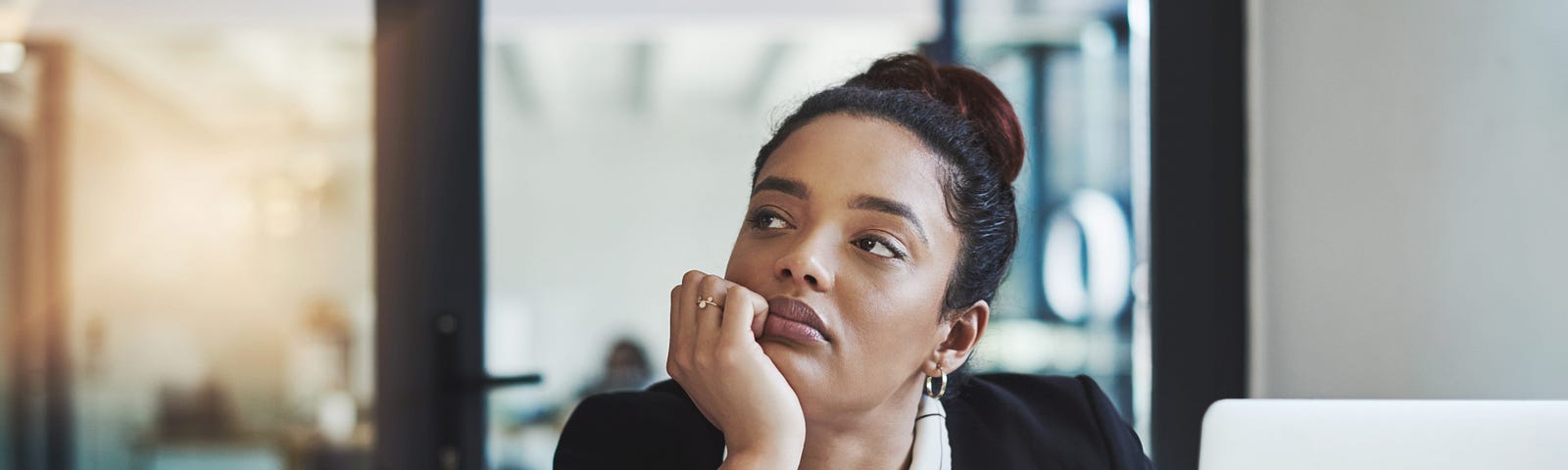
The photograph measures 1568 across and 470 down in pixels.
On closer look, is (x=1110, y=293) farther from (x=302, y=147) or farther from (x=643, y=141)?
(x=302, y=147)

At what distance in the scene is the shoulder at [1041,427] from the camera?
123 cm

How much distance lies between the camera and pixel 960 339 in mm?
1123

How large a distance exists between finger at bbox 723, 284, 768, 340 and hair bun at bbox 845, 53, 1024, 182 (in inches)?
13.4

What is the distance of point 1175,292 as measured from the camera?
1917 millimetres

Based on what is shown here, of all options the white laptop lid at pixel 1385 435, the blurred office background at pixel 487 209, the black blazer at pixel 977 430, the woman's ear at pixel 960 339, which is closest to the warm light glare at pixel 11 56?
the blurred office background at pixel 487 209

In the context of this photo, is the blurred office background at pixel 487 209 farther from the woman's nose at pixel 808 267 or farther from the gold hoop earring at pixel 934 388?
the woman's nose at pixel 808 267

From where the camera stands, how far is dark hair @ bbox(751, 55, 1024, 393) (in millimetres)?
1076

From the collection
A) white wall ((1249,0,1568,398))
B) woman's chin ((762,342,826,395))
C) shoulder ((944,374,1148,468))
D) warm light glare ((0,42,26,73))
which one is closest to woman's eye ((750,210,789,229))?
woman's chin ((762,342,826,395))

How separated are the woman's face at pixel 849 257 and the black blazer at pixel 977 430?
21 centimetres

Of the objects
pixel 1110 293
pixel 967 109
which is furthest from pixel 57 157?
pixel 1110 293

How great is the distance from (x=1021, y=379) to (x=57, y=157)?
1517 millimetres

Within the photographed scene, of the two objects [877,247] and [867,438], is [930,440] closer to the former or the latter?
[867,438]

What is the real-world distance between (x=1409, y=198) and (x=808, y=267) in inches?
42.9

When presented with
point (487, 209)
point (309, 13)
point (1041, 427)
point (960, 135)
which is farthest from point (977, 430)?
point (309, 13)
